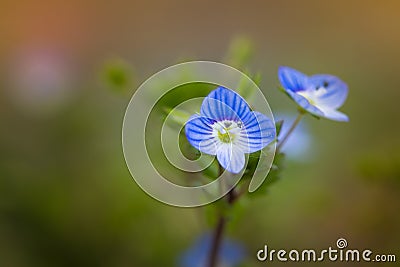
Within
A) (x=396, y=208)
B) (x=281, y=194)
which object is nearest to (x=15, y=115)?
(x=281, y=194)

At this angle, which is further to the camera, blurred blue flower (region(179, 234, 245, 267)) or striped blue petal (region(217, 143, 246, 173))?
blurred blue flower (region(179, 234, 245, 267))

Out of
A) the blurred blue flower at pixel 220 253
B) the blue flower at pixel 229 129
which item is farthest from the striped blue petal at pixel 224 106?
the blurred blue flower at pixel 220 253

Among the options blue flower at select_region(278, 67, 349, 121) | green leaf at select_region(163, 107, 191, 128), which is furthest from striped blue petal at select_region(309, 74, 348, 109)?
green leaf at select_region(163, 107, 191, 128)

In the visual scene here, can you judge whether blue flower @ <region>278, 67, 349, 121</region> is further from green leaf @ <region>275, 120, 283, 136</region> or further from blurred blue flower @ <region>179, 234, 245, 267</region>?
blurred blue flower @ <region>179, 234, 245, 267</region>

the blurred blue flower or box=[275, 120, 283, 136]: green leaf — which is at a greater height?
box=[275, 120, 283, 136]: green leaf

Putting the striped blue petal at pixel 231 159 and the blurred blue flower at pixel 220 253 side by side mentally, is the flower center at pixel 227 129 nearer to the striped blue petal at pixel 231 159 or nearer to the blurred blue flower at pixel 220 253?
the striped blue petal at pixel 231 159

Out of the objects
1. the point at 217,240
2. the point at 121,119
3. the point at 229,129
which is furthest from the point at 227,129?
the point at 121,119

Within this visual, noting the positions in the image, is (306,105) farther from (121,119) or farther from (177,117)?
(121,119)
